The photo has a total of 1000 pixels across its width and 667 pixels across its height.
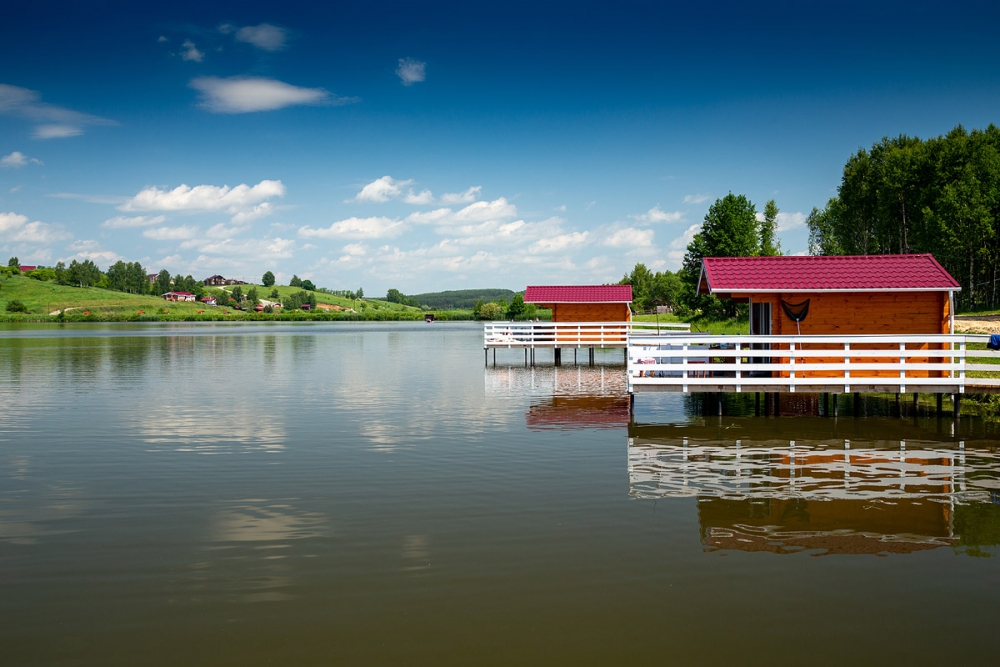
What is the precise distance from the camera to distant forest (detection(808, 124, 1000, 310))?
49750 mm

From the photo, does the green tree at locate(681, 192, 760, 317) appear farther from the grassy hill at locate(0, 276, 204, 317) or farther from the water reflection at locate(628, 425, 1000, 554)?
the grassy hill at locate(0, 276, 204, 317)

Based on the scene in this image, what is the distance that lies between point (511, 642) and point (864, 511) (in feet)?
19.3

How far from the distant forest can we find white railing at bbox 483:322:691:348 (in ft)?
94.0

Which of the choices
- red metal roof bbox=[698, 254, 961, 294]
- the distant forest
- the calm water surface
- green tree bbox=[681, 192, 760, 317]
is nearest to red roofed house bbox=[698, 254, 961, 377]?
red metal roof bbox=[698, 254, 961, 294]

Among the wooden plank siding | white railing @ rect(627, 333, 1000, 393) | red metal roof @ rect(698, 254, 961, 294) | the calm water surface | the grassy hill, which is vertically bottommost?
the calm water surface

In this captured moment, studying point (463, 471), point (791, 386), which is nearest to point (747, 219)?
point (791, 386)

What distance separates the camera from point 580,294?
130 feet

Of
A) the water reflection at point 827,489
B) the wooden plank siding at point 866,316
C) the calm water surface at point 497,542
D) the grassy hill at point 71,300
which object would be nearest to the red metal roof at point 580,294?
the wooden plank siding at point 866,316

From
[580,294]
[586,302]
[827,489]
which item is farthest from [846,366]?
[580,294]

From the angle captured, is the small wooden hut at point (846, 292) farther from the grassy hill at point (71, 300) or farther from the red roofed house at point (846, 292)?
the grassy hill at point (71, 300)

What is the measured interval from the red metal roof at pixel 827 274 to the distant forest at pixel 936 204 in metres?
37.4

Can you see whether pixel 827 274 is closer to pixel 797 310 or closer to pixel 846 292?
pixel 846 292

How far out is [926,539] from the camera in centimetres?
825

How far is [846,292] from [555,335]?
62.0ft
